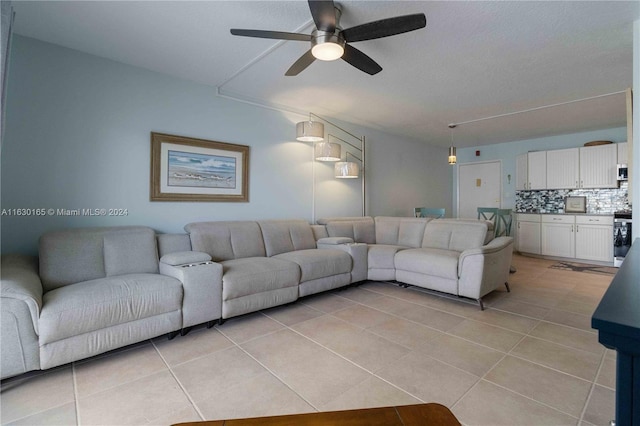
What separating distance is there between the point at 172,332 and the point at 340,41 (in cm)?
258

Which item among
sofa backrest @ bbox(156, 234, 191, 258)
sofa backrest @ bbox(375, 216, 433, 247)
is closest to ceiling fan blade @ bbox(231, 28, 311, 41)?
sofa backrest @ bbox(156, 234, 191, 258)

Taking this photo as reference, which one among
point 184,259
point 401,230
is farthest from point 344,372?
point 401,230

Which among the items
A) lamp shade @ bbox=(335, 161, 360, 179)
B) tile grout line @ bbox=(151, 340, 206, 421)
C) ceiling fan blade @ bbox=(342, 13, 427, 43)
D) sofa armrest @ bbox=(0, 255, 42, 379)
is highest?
ceiling fan blade @ bbox=(342, 13, 427, 43)

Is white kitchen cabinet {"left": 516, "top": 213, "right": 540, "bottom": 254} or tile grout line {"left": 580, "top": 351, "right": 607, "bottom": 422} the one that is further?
white kitchen cabinet {"left": 516, "top": 213, "right": 540, "bottom": 254}

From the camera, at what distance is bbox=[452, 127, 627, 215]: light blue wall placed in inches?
219

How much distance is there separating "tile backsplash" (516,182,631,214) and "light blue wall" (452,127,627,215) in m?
0.26

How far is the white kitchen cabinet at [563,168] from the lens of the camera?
561 cm

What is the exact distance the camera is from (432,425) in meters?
0.76

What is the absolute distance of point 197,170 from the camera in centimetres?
349

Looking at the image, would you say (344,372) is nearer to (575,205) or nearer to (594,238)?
(594,238)

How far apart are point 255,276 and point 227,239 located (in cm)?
78

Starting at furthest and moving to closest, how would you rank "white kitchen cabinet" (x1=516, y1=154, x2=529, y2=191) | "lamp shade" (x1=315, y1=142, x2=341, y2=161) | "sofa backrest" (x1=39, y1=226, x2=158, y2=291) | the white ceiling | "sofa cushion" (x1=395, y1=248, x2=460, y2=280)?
"white kitchen cabinet" (x1=516, y1=154, x2=529, y2=191) → "lamp shade" (x1=315, y1=142, x2=341, y2=161) → "sofa cushion" (x1=395, y1=248, x2=460, y2=280) → "sofa backrest" (x1=39, y1=226, x2=158, y2=291) → the white ceiling

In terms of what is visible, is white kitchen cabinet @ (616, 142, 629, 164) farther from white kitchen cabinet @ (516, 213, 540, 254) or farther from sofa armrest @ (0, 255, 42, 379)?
sofa armrest @ (0, 255, 42, 379)

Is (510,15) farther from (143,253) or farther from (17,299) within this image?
(17,299)
